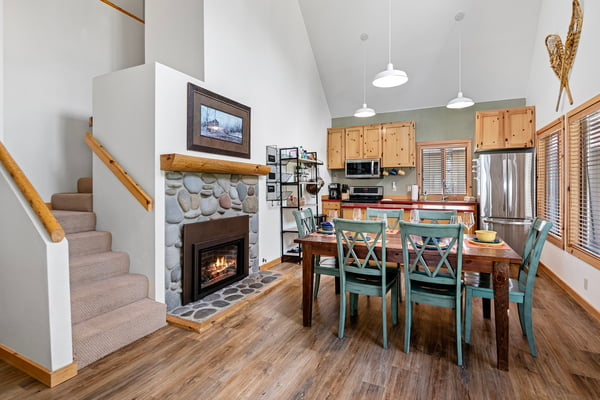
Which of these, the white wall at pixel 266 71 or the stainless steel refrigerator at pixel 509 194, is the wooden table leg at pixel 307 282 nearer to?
the white wall at pixel 266 71

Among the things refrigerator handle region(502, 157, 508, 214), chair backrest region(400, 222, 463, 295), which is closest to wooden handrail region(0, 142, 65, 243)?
chair backrest region(400, 222, 463, 295)

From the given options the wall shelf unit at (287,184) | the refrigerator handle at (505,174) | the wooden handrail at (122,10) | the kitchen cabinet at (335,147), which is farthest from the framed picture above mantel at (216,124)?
the refrigerator handle at (505,174)

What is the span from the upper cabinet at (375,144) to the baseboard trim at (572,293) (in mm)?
2852

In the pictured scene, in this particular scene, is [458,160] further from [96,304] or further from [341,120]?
[96,304]

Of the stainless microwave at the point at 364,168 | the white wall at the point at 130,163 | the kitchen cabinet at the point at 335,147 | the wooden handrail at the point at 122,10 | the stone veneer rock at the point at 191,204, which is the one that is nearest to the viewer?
the white wall at the point at 130,163

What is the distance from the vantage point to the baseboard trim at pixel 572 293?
2.85m

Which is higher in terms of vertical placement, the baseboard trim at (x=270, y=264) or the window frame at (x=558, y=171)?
the window frame at (x=558, y=171)

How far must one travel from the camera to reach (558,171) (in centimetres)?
395

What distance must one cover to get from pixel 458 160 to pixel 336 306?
444 centimetres

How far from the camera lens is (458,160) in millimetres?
6027

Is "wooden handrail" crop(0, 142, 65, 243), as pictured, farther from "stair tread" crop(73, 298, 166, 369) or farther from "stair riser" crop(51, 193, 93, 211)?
"stair riser" crop(51, 193, 93, 211)

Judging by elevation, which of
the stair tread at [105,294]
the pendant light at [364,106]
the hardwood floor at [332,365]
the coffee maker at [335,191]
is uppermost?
the pendant light at [364,106]

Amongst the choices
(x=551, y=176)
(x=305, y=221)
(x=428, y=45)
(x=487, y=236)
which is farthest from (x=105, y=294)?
(x=428, y=45)

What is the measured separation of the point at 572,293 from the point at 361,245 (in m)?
2.75
